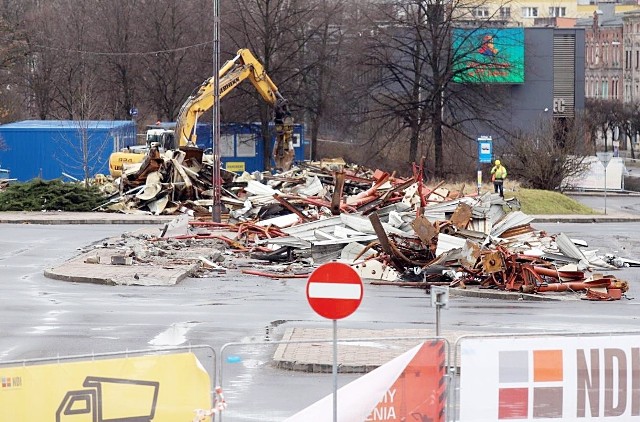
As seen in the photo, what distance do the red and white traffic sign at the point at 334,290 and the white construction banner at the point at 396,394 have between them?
0.66 m

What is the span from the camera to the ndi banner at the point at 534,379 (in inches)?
355

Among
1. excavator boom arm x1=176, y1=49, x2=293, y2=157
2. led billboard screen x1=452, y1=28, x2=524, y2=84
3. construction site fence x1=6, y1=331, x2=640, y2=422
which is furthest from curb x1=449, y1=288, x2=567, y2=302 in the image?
led billboard screen x1=452, y1=28, x2=524, y2=84

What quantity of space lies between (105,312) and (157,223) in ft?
64.4

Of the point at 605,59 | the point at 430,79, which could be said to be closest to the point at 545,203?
the point at 430,79

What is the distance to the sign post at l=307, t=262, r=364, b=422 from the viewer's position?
30.9ft

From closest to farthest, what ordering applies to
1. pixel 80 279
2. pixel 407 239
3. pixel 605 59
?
pixel 80 279
pixel 407 239
pixel 605 59

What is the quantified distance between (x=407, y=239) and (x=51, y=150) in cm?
3544

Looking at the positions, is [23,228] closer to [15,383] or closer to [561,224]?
[561,224]

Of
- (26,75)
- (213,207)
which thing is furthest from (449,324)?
(26,75)

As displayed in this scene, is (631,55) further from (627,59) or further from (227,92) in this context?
(227,92)

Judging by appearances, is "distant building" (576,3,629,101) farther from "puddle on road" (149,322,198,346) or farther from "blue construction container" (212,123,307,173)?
"puddle on road" (149,322,198,346)

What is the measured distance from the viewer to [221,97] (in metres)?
47.5

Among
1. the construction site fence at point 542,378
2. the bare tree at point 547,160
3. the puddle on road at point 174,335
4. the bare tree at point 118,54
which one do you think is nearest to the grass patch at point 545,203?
the bare tree at point 547,160

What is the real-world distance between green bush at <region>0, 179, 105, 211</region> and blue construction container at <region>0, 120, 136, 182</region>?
552 inches
